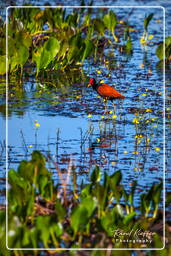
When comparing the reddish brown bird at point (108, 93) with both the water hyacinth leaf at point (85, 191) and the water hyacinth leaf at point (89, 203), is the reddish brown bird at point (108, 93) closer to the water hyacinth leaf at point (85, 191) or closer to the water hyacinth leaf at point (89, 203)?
the water hyacinth leaf at point (85, 191)

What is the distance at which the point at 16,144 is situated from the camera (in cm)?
644

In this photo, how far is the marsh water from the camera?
616 centimetres

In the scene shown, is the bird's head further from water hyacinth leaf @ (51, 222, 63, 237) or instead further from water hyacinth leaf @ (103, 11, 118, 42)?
water hyacinth leaf @ (51, 222, 63, 237)

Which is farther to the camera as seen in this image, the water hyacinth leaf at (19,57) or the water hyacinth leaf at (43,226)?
the water hyacinth leaf at (19,57)

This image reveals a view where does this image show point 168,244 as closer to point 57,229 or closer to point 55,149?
point 57,229

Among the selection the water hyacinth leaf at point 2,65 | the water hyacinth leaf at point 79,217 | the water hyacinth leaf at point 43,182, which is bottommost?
the water hyacinth leaf at point 79,217

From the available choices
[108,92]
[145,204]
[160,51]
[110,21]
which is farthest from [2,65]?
[145,204]

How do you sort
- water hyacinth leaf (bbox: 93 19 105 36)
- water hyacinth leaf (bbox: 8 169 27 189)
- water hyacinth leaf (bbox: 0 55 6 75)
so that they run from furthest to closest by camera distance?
water hyacinth leaf (bbox: 93 19 105 36) → water hyacinth leaf (bbox: 0 55 6 75) → water hyacinth leaf (bbox: 8 169 27 189)

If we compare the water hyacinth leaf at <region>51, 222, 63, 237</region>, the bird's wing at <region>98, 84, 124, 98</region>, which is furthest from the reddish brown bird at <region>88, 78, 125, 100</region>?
the water hyacinth leaf at <region>51, 222, 63, 237</region>

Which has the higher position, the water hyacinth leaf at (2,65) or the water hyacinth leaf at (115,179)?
the water hyacinth leaf at (2,65)

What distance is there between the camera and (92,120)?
7.38 m

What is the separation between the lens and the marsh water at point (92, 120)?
6.16 m

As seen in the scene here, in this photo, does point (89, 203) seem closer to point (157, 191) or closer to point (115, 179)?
point (115, 179)

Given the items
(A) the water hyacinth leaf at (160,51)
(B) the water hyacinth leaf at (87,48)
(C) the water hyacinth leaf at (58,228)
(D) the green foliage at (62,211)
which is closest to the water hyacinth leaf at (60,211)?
(D) the green foliage at (62,211)
